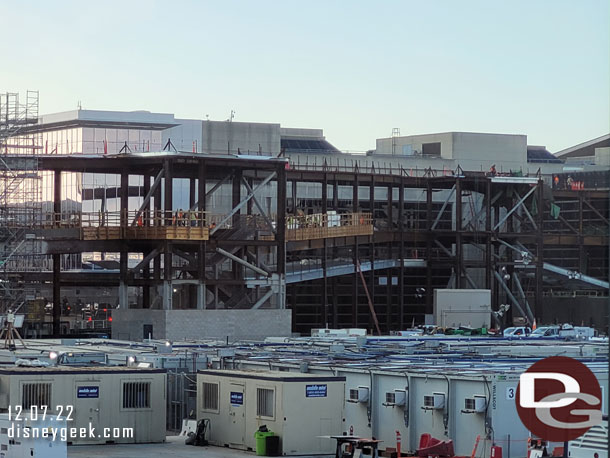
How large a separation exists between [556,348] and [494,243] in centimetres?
5487

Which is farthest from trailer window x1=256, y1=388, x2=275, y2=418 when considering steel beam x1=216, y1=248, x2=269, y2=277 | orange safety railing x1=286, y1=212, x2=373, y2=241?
orange safety railing x1=286, y1=212, x2=373, y2=241

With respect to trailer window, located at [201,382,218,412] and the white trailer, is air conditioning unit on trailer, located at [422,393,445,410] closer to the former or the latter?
trailer window, located at [201,382,218,412]

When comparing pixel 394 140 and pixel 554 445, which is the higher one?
pixel 394 140

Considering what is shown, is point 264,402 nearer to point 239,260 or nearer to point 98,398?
point 98,398

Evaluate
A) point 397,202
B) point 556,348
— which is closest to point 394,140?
point 397,202

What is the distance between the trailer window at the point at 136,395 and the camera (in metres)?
47.3

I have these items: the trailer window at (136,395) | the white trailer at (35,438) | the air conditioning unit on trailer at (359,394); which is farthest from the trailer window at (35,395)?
the air conditioning unit on trailer at (359,394)

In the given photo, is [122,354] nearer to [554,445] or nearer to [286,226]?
[554,445]

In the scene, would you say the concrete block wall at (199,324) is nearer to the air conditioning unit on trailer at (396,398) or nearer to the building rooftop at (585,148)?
the air conditioning unit on trailer at (396,398)

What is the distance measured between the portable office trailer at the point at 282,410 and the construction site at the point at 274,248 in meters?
7.10

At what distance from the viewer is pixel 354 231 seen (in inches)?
4429

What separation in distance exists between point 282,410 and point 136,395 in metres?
6.08

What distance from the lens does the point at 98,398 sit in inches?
1832

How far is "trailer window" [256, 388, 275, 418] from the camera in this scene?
45188mm
